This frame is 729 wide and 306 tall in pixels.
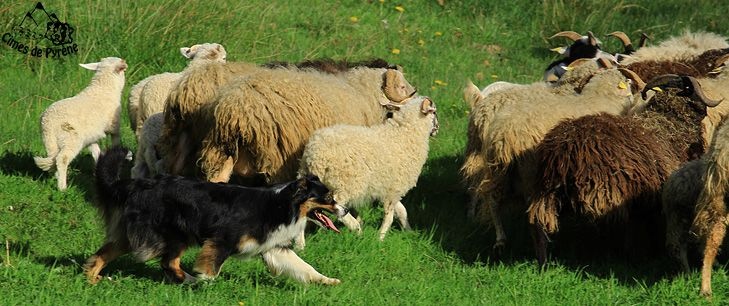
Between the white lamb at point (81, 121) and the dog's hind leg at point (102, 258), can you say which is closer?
the dog's hind leg at point (102, 258)

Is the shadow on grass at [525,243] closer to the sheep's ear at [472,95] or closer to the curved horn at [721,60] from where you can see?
the sheep's ear at [472,95]

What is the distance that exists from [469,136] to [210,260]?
2901 mm

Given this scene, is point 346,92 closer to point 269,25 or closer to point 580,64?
point 580,64

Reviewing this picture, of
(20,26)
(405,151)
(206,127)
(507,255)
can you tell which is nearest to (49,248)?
(206,127)

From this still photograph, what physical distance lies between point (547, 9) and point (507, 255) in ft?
23.2

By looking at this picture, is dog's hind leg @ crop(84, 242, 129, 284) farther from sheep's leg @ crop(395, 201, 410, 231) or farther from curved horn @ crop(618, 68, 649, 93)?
curved horn @ crop(618, 68, 649, 93)

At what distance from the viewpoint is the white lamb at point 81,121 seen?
9.27m

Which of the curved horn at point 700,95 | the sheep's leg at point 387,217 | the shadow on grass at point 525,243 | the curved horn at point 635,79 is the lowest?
the shadow on grass at point 525,243

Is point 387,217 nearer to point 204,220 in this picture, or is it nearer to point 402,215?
point 402,215

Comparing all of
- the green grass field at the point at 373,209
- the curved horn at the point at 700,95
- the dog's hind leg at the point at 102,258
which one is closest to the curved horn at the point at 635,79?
the curved horn at the point at 700,95

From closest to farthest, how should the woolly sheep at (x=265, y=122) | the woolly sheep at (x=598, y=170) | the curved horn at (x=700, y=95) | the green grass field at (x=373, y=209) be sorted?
the green grass field at (x=373, y=209) → the woolly sheep at (x=598, y=170) → the woolly sheep at (x=265, y=122) → the curved horn at (x=700, y=95)

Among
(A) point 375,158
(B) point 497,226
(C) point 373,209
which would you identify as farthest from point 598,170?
(C) point 373,209

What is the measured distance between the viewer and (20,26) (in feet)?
41.0

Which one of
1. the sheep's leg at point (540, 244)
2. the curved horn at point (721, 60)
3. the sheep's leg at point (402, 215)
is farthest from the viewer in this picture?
the curved horn at point (721, 60)
